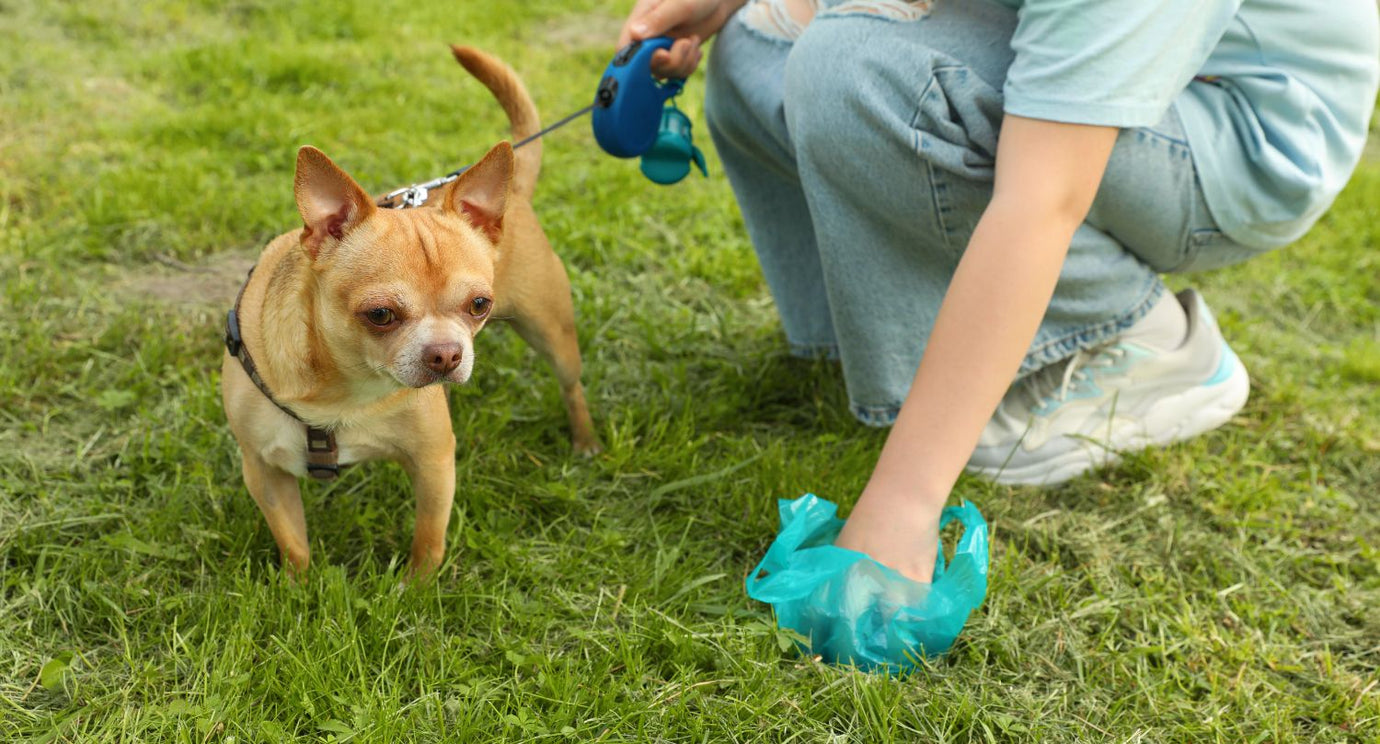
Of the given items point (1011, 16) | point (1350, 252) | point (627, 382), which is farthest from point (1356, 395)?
point (627, 382)

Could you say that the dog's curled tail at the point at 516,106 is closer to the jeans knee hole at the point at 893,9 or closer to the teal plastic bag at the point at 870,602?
the jeans knee hole at the point at 893,9

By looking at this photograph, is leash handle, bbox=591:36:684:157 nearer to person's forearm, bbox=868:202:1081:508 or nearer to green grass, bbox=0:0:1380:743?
green grass, bbox=0:0:1380:743

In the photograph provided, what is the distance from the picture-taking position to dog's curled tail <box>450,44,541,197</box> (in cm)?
243

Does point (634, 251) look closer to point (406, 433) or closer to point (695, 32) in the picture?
point (695, 32)

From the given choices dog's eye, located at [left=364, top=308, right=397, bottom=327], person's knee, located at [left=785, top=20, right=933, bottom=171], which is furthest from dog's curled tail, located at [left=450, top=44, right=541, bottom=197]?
dog's eye, located at [left=364, top=308, right=397, bottom=327]

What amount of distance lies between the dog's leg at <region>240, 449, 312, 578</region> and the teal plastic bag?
2.80 feet

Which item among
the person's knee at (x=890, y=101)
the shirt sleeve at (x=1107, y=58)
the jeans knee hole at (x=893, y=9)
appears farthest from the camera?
the jeans knee hole at (x=893, y=9)

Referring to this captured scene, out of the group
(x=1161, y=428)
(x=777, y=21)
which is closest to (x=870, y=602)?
(x=1161, y=428)

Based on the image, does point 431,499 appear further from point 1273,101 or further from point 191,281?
point 1273,101

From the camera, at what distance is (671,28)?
2531 mm

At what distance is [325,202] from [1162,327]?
78.1 inches

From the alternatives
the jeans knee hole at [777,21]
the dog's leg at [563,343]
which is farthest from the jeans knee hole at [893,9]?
the dog's leg at [563,343]

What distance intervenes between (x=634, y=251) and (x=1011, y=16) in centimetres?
159

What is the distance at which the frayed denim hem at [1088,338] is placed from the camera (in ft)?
8.21
